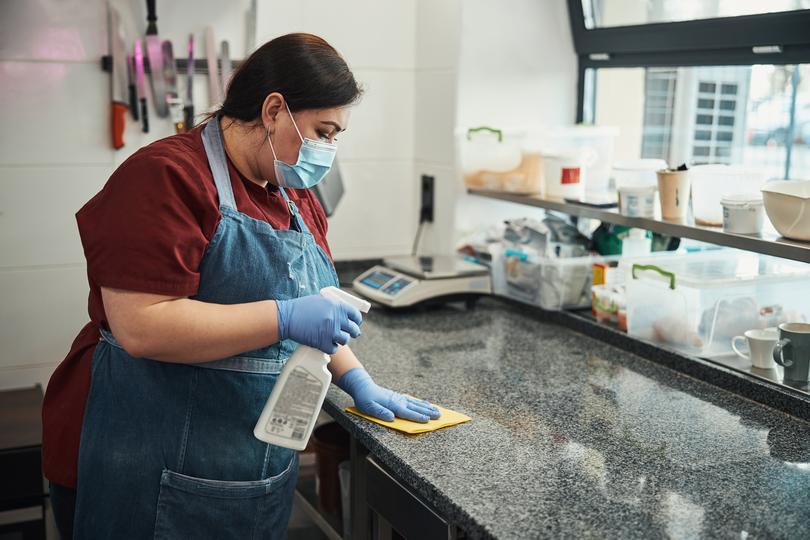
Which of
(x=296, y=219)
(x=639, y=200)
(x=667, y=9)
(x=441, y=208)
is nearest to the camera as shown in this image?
(x=296, y=219)

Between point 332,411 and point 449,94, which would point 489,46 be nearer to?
point 449,94

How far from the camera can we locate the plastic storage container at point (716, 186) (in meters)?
1.86

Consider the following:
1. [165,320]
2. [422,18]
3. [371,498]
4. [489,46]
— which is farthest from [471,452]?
[422,18]

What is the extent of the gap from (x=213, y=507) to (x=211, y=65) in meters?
1.49

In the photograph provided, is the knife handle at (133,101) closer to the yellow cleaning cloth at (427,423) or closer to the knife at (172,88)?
the knife at (172,88)

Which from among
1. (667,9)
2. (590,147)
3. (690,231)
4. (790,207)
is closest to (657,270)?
(690,231)

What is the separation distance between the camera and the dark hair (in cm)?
139

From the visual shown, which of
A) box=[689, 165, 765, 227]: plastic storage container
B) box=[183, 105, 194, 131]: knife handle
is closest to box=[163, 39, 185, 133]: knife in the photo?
box=[183, 105, 194, 131]: knife handle

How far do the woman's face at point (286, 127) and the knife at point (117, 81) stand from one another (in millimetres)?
1126

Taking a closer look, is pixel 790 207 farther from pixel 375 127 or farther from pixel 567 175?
pixel 375 127

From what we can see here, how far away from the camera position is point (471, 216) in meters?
2.75

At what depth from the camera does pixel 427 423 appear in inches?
62.1

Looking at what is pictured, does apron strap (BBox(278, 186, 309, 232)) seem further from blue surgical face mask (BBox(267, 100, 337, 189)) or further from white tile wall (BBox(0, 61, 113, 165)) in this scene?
white tile wall (BBox(0, 61, 113, 165))

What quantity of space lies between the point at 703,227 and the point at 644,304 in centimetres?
26
